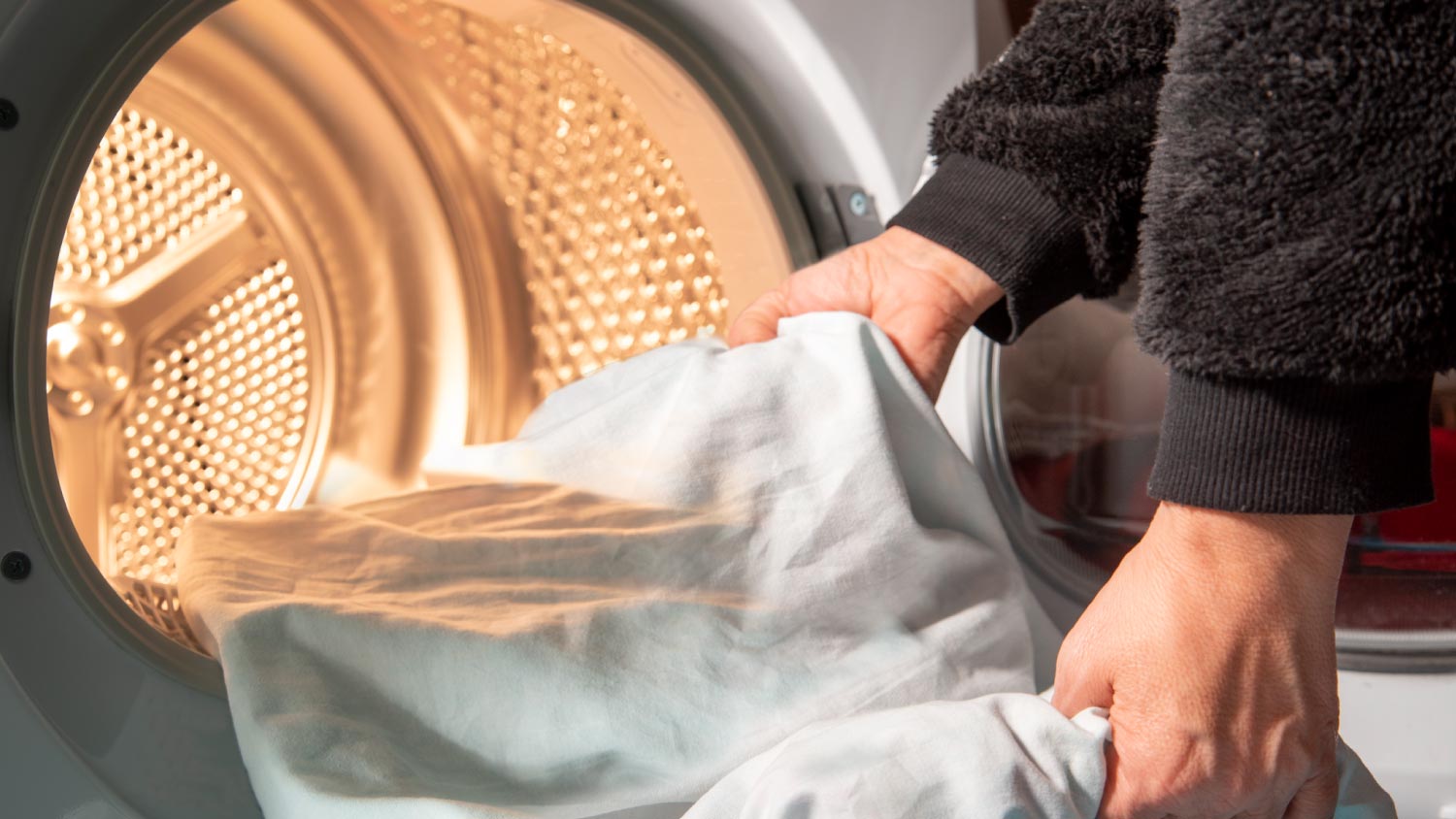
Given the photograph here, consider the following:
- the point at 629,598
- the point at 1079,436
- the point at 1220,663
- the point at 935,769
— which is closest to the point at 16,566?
the point at 629,598

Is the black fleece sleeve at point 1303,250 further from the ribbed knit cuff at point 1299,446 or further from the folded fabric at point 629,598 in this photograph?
the folded fabric at point 629,598

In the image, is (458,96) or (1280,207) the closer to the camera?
(1280,207)

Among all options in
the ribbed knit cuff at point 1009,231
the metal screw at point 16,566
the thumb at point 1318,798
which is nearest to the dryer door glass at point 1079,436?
the ribbed knit cuff at point 1009,231

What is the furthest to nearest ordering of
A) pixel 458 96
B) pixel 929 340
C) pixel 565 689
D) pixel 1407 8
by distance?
pixel 458 96 < pixel 929 340 < pixel 565 689 < pixel 1407 8

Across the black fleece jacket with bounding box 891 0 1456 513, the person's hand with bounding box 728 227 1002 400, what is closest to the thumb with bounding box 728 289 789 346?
the person's hand with bounding box 728 227 1002 400

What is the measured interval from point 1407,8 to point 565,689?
44 centimetres

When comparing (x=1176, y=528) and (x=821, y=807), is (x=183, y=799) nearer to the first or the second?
(x=821, y=807)

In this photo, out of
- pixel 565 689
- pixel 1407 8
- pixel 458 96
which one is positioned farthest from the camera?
pixel 458 96

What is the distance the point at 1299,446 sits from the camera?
485 mm

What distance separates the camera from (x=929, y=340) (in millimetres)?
690

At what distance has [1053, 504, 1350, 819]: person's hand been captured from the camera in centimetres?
50

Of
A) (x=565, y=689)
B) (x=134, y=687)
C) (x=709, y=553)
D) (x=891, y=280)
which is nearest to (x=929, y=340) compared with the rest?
(x=891, y=280)

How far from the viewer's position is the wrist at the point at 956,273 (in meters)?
0.70

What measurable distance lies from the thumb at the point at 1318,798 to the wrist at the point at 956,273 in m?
0.29
